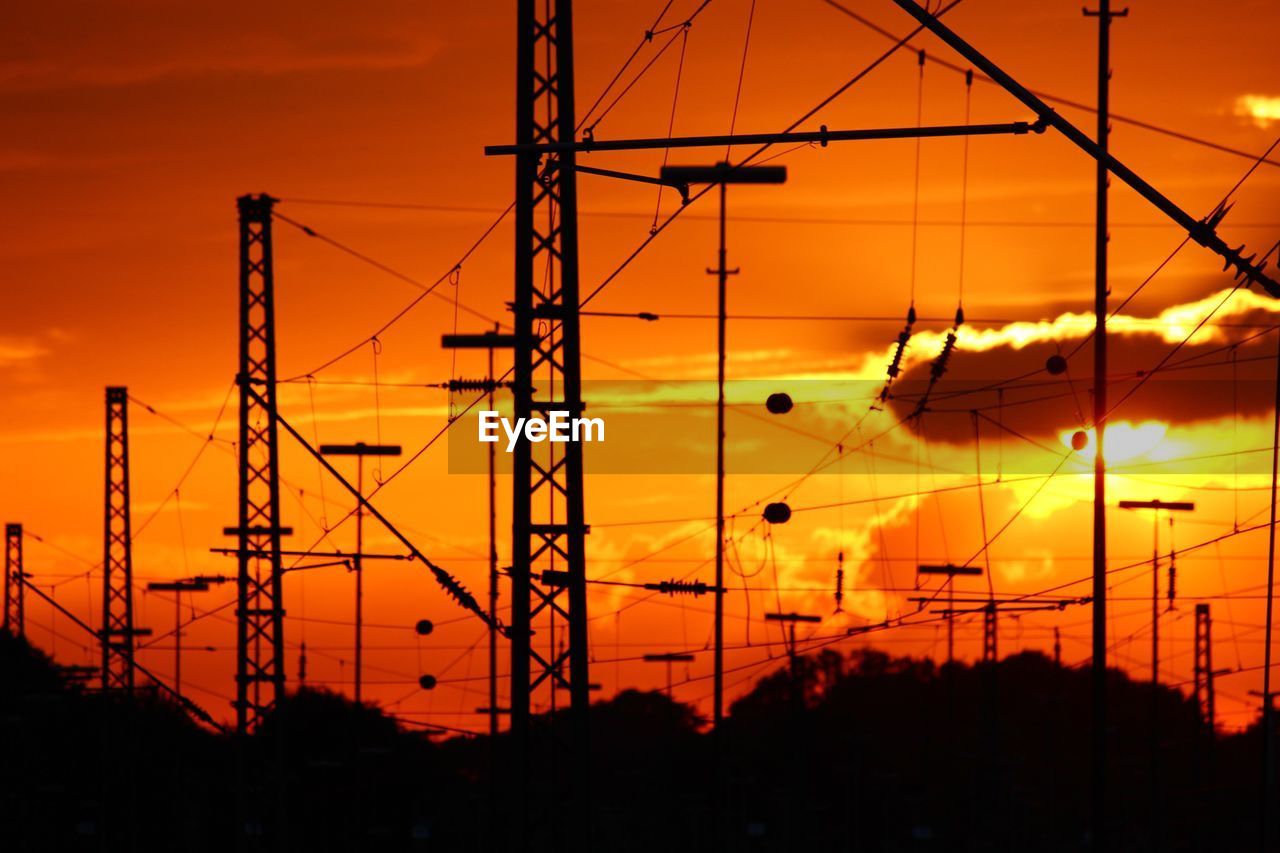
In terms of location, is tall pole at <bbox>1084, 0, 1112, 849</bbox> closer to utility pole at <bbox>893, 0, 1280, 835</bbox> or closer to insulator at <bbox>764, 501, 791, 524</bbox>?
utility pole at <bbox>893, 0, 1280, 835</bbox>

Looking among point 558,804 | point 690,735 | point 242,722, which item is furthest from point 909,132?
point 690,735

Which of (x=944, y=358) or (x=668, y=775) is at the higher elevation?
(x=944, y=358)

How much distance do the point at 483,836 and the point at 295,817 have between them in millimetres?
8172

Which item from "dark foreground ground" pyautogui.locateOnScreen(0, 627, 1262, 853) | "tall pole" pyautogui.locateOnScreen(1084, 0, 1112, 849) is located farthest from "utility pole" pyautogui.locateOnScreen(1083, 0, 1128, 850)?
"dark foreground ground" pyautogui.locateOnScreen(0, 627, 1262, 853)

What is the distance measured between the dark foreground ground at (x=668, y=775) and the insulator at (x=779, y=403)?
12.6m

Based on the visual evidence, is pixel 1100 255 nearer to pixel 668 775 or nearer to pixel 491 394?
pixel 491 394

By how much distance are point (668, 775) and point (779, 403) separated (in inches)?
3428

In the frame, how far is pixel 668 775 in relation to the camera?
11825 cm

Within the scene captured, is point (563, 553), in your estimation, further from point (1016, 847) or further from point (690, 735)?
point (690, 735)

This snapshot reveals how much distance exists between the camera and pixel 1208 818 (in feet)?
296

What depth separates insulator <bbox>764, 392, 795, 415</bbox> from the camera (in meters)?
33.4

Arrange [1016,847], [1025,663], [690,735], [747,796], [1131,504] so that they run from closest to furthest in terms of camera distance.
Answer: [1131,504], [1016,847], [747,796], [690,735], [1025,663]

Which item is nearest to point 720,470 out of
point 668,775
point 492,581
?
point 492,581

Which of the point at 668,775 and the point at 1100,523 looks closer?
the point at 1100,523
